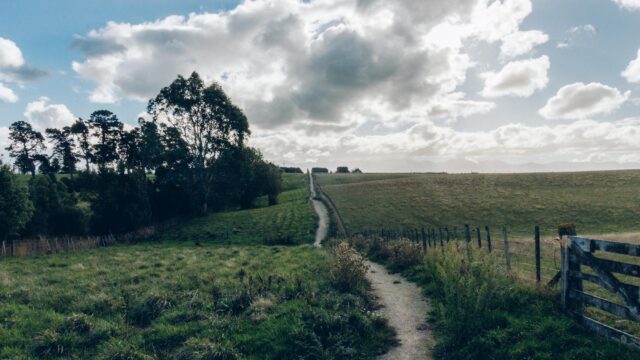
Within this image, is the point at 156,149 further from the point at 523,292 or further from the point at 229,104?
the point at 523,292

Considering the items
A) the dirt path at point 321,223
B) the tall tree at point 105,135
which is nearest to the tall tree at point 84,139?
the tall tree at point 105,135

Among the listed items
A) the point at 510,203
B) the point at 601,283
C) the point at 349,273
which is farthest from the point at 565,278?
the point at 510,203

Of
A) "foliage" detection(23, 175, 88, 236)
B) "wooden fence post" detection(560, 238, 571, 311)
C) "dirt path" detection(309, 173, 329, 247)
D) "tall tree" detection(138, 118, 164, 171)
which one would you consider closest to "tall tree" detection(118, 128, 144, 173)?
"tall tree" detection(138, 118, 164, 171)

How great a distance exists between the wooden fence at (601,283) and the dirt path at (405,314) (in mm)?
3329

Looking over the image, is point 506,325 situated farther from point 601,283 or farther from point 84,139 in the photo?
point 84,139

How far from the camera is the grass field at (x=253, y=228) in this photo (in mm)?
40469

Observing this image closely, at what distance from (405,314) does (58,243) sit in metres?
33.0

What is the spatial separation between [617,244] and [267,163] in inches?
2729

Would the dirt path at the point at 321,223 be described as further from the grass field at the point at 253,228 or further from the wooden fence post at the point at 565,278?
the wooden fence post at the point at 565,278

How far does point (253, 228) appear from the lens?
46781mm

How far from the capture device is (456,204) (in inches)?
2079

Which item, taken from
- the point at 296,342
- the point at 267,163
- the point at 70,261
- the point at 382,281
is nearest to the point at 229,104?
the point at 267,163

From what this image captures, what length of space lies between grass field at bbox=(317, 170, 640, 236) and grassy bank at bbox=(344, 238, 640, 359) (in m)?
30.0

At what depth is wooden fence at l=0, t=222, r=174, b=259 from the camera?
28667 mm
